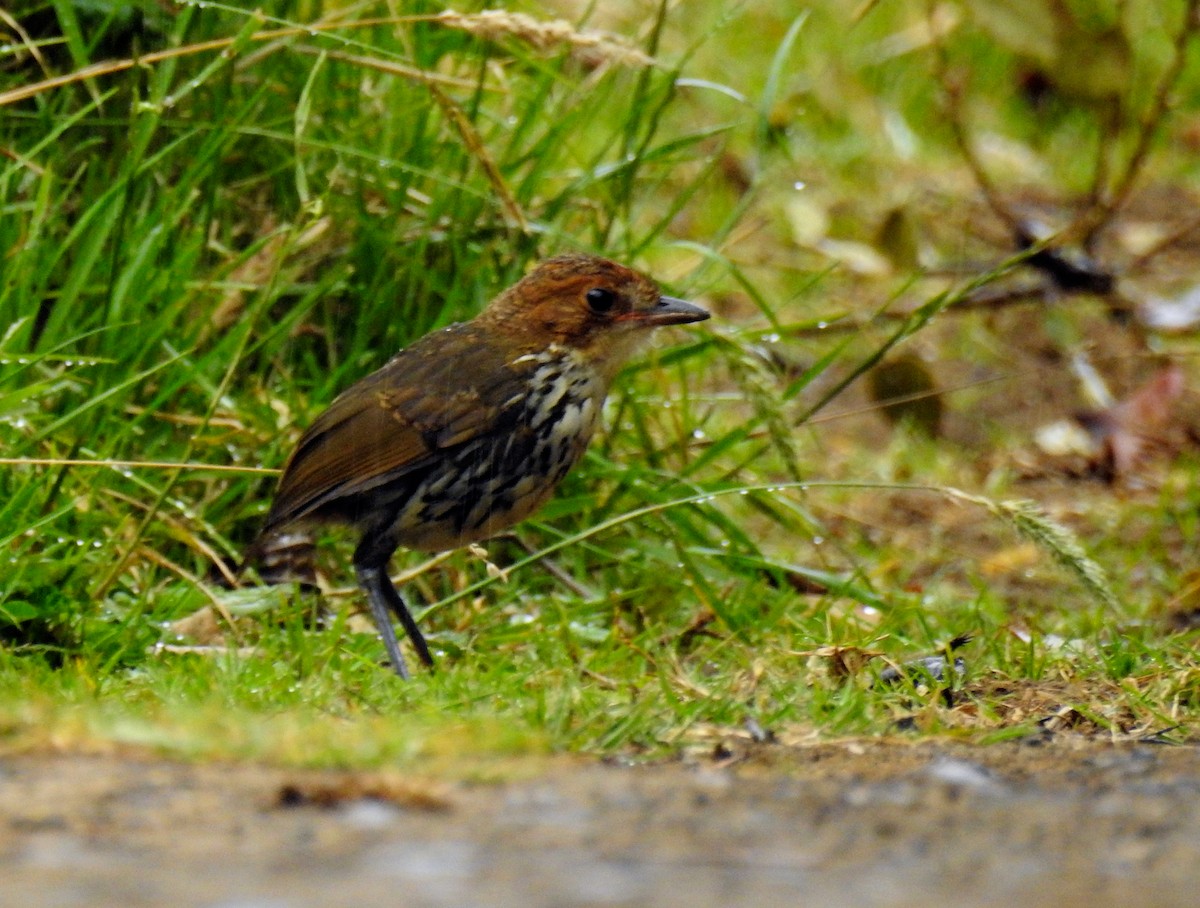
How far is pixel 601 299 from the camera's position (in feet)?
15.8

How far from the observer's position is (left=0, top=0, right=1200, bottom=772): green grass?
4.13 metres

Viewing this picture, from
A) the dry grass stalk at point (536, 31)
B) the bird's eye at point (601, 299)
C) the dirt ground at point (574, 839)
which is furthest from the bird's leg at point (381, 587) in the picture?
the dirt ground at point (574, 839)

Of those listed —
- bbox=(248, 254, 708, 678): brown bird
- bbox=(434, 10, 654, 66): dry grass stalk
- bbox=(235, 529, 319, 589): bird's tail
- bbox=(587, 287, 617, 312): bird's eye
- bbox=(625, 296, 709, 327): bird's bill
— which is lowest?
bbox=(235, 529, 319, 589): bird's tail

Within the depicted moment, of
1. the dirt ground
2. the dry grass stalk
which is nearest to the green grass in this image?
the dry grass stalk

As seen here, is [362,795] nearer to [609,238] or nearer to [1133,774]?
[1133,774]

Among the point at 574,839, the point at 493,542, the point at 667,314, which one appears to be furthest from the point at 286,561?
the point at 574,839

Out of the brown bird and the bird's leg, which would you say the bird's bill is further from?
the bird's leg

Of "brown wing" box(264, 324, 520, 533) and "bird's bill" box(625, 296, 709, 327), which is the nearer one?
"brown wing" box(264, 324, 520, 533)

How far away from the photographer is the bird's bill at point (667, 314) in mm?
4750

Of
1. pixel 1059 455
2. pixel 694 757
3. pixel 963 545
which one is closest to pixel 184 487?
pixel 694 757

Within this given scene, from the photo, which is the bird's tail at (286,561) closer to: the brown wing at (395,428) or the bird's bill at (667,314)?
the brown wing at (395,428)

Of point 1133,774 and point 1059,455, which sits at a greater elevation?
point 1133,774

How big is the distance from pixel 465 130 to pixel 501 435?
951 millimetres

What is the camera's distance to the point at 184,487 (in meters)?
5.07
